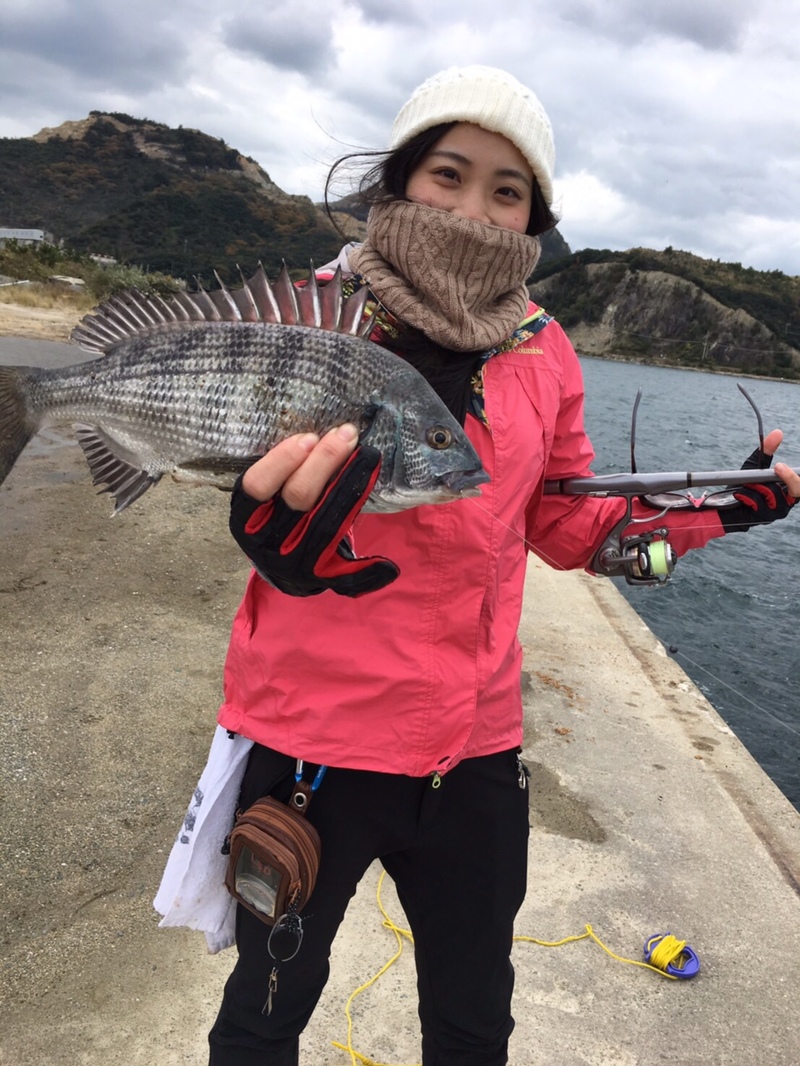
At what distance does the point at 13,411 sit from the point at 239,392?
36.5 inches

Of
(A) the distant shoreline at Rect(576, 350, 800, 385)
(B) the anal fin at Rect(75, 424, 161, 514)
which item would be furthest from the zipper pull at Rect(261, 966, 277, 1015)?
(A) the distant shoreline at Rect(576, 350, 800, 385)

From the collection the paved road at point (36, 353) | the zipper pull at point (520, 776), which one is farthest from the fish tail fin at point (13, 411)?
the paved road at point (36, 353)

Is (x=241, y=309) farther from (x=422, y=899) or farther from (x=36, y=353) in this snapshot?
Result: (x=36, y=353)

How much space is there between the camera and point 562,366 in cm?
209

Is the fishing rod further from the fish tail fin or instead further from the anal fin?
the fish tail fin

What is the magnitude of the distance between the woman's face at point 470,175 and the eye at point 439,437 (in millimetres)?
644

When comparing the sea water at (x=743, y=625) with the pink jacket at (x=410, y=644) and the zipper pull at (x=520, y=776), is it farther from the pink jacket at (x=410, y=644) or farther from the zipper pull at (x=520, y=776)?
the zipper pull at (x=520, y=776)

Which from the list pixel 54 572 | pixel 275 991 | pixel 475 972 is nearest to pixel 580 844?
pixel 475 972

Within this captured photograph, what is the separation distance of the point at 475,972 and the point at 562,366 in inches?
68.5

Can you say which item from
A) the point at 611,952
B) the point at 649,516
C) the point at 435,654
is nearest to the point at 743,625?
the point at 611,952

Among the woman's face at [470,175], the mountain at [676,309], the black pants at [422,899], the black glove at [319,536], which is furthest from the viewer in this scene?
the mountain at [676,309]

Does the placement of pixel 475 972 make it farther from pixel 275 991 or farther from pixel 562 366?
pixel 562 366

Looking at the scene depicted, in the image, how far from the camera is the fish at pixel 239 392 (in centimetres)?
170

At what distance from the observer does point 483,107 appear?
6.07ft
